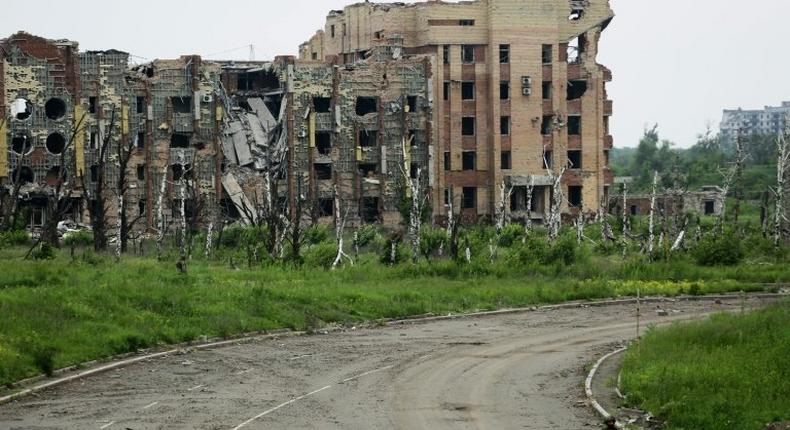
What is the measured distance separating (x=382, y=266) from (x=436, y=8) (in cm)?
3627

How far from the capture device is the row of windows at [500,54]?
87.3 metres

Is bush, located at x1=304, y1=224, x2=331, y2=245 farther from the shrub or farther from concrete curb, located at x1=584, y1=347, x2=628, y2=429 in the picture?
concrete curb, located at x1=584, y1=347, x2=628, y2=429

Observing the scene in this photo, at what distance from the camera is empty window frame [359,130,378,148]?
8375 cm

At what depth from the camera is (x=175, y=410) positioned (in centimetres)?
2555

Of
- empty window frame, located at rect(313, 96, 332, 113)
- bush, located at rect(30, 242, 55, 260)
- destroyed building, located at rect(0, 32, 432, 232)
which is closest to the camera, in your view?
bush, located at rect(30, 242, 55, 260)

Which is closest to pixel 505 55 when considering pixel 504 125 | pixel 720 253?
pixel 504 125

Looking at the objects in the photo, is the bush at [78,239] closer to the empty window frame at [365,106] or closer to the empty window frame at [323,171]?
the empty window frame at [323,171]

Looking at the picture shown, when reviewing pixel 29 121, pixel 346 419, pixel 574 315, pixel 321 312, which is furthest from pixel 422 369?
pixel 29 121

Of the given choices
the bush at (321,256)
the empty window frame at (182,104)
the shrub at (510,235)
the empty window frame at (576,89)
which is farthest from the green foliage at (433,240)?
the empty window frame at (576,89)

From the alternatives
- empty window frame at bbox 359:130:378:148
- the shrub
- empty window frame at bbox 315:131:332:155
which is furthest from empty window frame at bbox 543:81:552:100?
the shrub

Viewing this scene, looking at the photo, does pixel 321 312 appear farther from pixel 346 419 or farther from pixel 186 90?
pixel 186 90

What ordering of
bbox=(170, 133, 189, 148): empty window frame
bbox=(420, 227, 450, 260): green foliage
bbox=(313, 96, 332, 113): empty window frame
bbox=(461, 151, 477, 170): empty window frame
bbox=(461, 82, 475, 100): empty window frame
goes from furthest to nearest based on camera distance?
bbox=(461, 82, 475, 100): empty window frame
bbox=(461, 151, 477, 170): empty window frame
bbox=(313, 96, 332, 113): empty window frame
bbox=(170, 133, 189, 148): empty window frame
bbox=(420, 227, 450, 260): green foliage

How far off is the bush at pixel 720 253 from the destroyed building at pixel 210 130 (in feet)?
71.7

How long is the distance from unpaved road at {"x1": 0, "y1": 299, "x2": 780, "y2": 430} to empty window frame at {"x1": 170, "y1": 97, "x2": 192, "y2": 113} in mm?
42716
